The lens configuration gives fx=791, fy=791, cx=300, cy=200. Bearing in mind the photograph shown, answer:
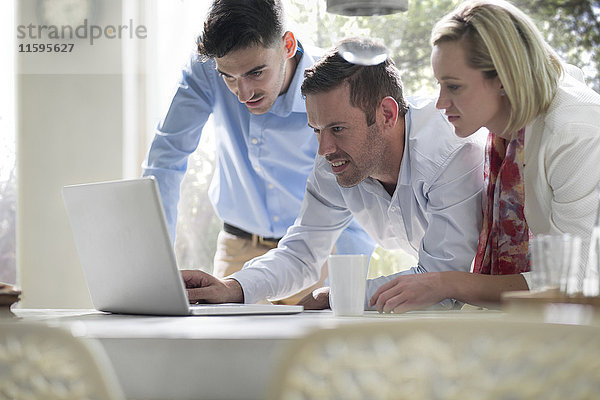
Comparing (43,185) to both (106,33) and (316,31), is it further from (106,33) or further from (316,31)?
(316,31)

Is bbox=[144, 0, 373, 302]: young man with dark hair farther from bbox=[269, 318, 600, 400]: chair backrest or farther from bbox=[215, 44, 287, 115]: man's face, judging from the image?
bbox=[269, 318, 600, 400]: chair backrest

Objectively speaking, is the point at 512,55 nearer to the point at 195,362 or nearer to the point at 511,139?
the point at 511,139

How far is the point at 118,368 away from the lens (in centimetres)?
93

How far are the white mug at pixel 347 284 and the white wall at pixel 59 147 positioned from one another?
1.97 metres

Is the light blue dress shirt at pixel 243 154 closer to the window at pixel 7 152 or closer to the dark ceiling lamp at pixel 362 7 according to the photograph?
the dark ceiling lamp at pixel 362 7

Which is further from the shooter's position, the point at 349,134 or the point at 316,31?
the point at 316,31

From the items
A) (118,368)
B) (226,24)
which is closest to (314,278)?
(226,24)

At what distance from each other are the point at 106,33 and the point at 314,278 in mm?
1667

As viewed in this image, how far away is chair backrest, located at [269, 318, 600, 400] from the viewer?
1.86 ft

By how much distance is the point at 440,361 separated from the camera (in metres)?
0.57

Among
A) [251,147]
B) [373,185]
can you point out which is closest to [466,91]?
[373,185]

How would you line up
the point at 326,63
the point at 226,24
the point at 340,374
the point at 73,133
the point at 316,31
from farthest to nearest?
the point at 316,31, the point at 73,133, the point at 226,24, the point at 326,63, the point at 340,374

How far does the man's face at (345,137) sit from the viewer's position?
6.35 feet

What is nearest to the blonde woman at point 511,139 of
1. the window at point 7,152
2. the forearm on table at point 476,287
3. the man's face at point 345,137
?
the forearm on table at point 476,287
